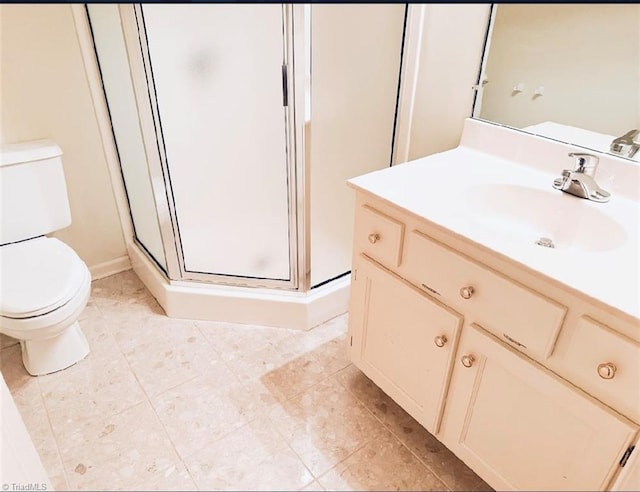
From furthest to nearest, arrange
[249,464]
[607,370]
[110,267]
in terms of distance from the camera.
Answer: [110,267] → [249,464] → [607,370]

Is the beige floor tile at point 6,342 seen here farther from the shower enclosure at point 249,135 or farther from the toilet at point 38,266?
the shower enclosure at point 249,135

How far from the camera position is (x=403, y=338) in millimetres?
1407

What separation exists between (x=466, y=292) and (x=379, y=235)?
1.01 feet

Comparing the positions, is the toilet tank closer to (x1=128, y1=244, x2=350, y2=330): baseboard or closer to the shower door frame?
the shower door frame

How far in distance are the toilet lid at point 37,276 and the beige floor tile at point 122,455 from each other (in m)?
0.45

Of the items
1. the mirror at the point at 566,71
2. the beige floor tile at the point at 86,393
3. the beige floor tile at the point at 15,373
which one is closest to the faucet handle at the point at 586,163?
the mirror at the point at 566,71

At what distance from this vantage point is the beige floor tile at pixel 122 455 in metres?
1.42

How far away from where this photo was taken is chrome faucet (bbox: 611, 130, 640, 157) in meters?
1.29

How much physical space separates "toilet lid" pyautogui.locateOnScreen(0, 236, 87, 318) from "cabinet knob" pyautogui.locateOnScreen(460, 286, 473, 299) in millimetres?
1317

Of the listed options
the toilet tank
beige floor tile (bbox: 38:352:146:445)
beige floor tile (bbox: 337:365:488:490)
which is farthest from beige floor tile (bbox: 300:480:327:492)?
the toilet tank

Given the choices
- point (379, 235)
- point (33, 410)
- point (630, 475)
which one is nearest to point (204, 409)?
point (33, 410)

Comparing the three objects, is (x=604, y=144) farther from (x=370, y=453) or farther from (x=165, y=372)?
(x=165, y=372)

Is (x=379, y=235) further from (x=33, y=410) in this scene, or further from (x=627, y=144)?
(x=33, y=410)

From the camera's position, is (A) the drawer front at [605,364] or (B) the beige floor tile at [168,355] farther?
(B) the beige floor tile at [168,355]
